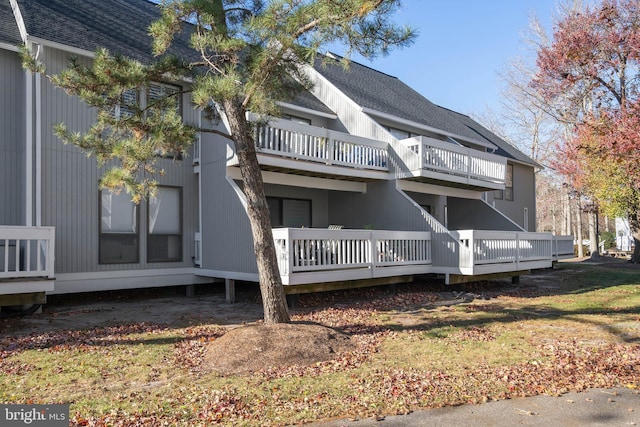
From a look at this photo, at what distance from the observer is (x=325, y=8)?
19.8ft

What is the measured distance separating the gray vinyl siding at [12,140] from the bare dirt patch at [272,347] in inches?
252

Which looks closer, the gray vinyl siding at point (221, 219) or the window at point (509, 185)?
the gray vinyl siding at point (221, 219)

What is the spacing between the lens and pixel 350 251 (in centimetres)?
1105

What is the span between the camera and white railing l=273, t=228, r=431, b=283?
984 cm

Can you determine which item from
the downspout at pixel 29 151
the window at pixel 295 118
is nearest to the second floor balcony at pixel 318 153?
the window at pixel 295 118

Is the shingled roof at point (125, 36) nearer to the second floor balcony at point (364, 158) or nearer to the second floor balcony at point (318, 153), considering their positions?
A: the second floor balcony at point (318, 153)

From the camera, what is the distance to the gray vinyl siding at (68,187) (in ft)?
34.1

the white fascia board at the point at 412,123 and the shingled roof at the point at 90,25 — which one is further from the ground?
the shingled roof at the point at 90,25

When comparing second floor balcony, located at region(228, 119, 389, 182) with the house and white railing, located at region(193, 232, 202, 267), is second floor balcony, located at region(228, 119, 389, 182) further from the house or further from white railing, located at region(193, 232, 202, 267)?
white railing, located at region(193, 232, 202, 267)

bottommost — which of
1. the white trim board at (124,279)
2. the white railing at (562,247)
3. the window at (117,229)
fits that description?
the white trim board at (124,279)

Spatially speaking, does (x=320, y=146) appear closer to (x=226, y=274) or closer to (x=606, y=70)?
(x=226, y=274)

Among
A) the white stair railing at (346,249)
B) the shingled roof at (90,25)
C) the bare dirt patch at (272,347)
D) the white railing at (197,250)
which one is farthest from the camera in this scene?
the white railing at (197,250)

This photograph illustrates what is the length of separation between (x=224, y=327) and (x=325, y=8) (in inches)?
212

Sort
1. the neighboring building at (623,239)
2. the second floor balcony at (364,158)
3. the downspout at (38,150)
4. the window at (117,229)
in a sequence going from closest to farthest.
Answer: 1. the downspout at (38,150)
2. the window at (117,229)
3. the second floor balcony at (364,158)
4. the neighboring building at (623,239)
